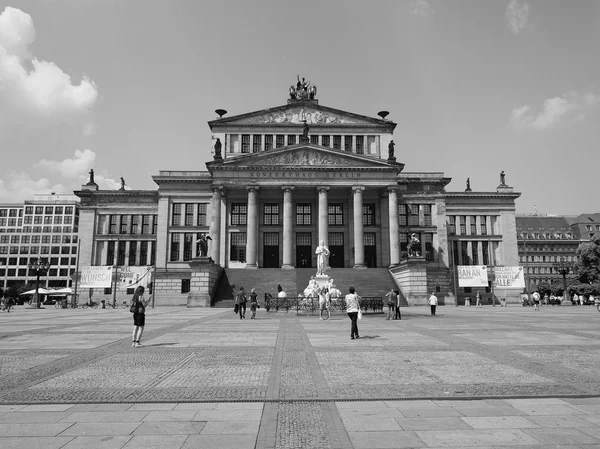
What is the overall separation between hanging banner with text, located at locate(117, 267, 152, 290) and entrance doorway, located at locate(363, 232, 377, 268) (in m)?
29.1

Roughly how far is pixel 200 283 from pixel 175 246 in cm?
1988

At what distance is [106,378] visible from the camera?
955 centimetres

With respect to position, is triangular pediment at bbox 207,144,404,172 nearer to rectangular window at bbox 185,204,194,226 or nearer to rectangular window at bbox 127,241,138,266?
rectangular window at bbox 185,204,194,226

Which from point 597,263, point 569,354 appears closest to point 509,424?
point 569,354

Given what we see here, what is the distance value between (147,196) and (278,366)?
62.9 meters

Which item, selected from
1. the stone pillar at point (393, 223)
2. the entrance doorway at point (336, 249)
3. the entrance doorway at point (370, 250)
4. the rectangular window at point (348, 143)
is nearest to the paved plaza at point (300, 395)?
the stone pillar at point (393, 223)

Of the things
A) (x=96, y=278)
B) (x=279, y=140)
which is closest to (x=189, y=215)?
(x=279, y=140)

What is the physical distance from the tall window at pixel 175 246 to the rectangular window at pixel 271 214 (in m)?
12.9

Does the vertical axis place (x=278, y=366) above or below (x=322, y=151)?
below

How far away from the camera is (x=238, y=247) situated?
62.2m

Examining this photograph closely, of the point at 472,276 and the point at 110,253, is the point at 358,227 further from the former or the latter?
the point at 110,253

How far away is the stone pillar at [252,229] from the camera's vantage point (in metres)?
56.2

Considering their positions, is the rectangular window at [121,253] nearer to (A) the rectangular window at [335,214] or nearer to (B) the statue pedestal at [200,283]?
(B) the statue pedestal at [200,283]

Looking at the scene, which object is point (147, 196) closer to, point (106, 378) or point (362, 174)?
point (362, 174)
